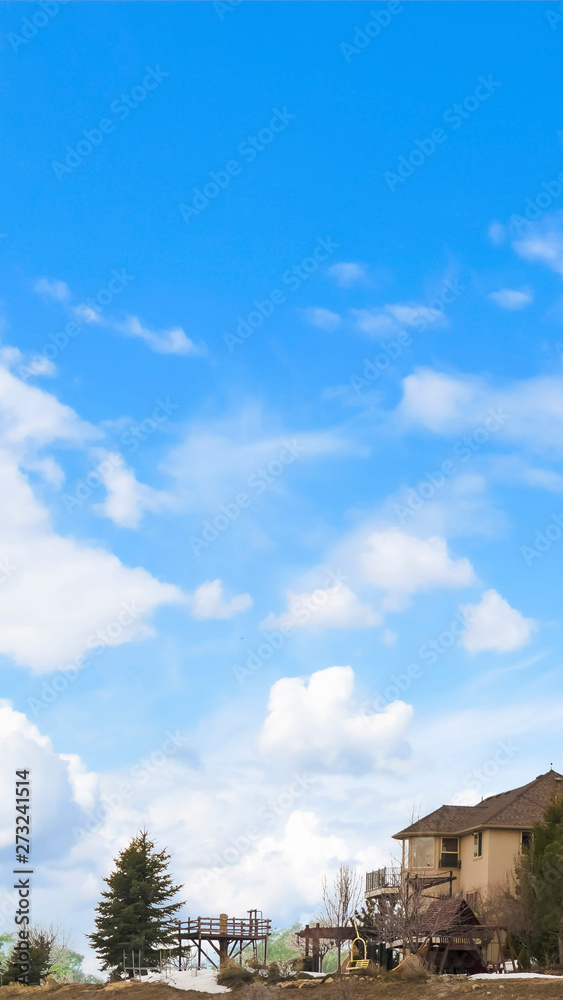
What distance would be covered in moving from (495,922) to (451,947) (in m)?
3.04

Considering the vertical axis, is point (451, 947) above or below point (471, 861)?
below

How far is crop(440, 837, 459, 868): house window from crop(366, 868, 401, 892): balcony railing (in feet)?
8.85

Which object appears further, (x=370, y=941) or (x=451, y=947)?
(x=370, y=941)

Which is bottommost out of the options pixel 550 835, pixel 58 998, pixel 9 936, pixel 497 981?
pixel 9 936

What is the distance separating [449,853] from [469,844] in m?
1.88

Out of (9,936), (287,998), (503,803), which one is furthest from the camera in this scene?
(9,936)

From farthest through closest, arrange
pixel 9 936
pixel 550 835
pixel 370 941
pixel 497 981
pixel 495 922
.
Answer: pixel 9 936
pixel 370 941
pixel 495 922
pixel 550 835
pixel 497 981

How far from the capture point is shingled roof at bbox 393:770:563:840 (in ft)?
169

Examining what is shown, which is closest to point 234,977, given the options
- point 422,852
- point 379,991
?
point 379,991

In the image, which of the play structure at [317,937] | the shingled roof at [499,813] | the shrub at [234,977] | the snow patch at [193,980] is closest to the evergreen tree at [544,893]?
the shingled roof at [499,813]

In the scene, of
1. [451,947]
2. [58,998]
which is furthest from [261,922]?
[58,998]

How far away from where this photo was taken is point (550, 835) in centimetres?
4122

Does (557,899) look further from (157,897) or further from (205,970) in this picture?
(157,897)

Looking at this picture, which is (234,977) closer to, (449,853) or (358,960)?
(358,960)
